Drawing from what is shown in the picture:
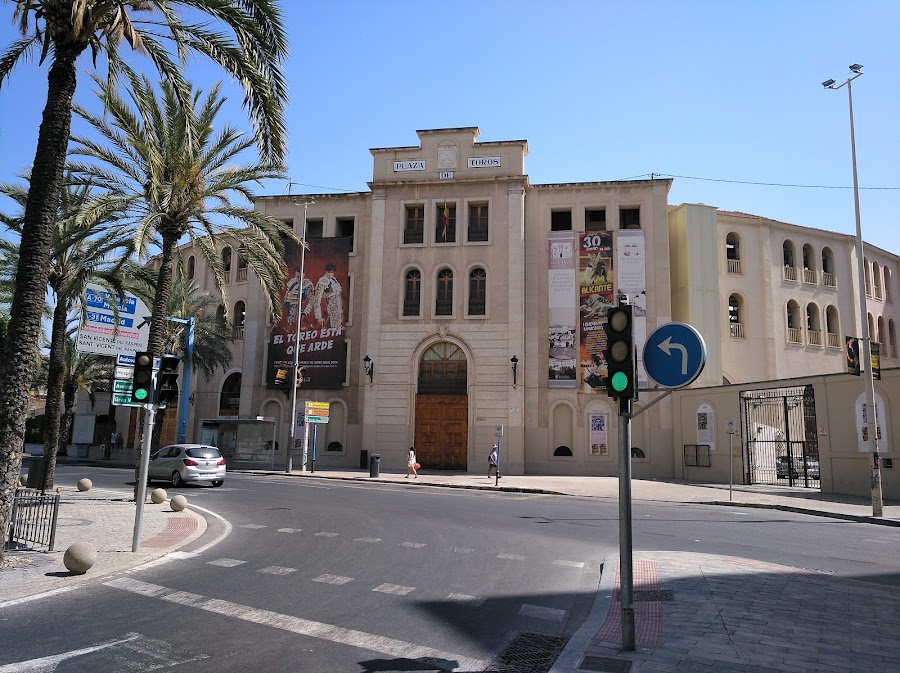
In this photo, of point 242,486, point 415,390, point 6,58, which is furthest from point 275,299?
point 415,390

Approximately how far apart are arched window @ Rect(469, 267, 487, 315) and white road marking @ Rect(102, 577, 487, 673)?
91.2 ft

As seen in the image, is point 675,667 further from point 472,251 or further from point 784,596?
point 472,251

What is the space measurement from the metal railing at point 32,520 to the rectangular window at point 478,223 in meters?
27.0

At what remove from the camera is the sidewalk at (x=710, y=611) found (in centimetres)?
539

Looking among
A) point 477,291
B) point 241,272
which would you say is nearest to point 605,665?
point 477,291

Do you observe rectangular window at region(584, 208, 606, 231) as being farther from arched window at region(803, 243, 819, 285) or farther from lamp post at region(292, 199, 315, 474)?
lamp post at region(292, 199, 315, 474)

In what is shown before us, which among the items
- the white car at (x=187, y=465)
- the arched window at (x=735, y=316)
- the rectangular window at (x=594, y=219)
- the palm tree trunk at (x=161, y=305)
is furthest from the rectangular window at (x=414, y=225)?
the palm tree trunk at (x=161, y=305)

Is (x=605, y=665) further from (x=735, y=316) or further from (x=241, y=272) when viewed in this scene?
(x=241, y=272)

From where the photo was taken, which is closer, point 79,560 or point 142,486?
point 79,560

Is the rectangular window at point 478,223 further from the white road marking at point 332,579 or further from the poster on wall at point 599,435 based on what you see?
the white road marking at point 332,579

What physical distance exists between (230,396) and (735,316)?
29.2 meters

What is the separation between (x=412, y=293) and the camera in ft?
118

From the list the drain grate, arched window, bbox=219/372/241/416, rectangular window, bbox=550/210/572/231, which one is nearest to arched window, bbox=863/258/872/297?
rectangular window, bbox=550/210/572/231

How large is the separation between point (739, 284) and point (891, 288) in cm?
1440
